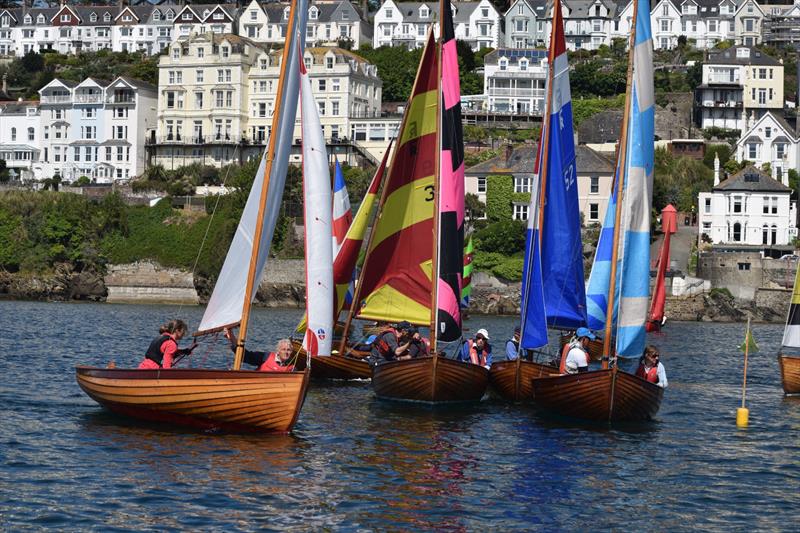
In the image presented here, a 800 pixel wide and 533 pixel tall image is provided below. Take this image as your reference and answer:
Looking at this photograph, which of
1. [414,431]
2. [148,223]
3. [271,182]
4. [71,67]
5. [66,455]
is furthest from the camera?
[71,67]

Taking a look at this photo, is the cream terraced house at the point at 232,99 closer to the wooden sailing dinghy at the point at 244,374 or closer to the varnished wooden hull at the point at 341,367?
the varnished wooden hull at the point at 341,367

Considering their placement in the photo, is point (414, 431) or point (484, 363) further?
point (484, 363)

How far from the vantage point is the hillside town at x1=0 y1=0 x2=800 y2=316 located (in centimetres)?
10794

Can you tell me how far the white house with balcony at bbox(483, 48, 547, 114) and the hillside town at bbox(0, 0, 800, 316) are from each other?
192 millimetres

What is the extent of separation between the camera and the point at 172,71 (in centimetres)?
13525

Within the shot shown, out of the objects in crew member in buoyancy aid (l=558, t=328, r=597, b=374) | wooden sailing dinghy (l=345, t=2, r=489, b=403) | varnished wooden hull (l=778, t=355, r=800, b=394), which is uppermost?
wooden sailing dinghy (l=345, t=2, r=489, b=403)

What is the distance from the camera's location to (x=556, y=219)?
117 feet

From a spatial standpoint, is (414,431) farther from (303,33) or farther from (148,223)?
(148,223)

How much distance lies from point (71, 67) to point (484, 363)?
5393 inches

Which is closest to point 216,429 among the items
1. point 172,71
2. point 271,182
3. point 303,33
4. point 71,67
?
point 271,182

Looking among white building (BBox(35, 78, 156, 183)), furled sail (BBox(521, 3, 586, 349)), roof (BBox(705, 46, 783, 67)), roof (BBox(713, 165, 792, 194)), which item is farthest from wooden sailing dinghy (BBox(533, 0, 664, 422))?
roof (BBox(705, 46, 783, 67))

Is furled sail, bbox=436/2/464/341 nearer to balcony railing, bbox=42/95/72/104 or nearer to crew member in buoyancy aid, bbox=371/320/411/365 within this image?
crew member in buoyancy aid, bbox=371/320/411/365

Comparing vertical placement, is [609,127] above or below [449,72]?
above

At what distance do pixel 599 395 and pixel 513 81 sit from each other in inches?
4345
